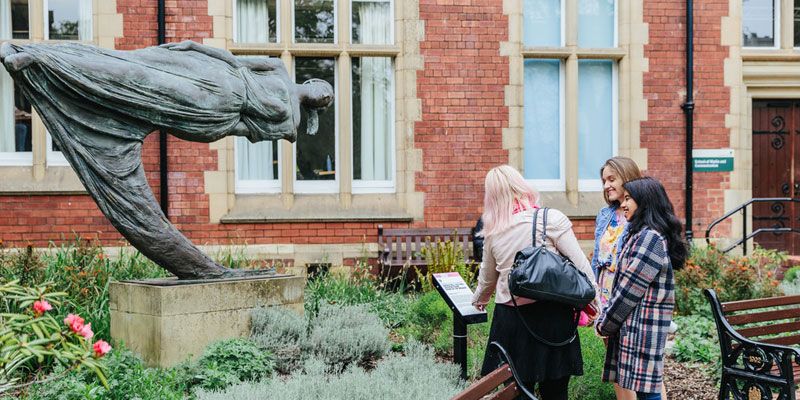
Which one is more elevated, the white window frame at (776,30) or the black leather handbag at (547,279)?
the white window frame at (776,30)

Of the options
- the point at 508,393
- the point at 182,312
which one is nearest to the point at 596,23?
the point at 182,312

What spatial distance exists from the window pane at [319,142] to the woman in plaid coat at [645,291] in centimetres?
731

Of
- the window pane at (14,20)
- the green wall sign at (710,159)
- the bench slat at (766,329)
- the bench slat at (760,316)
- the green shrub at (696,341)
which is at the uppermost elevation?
the window pane at (14,20)

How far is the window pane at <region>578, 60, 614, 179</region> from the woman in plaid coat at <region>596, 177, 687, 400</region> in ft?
24.8

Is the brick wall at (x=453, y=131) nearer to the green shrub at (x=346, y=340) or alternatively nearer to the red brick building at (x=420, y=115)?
the red brick building at (x=420, y=115)

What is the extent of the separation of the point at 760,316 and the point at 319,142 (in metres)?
7.18

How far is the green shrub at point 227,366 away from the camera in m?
5.30

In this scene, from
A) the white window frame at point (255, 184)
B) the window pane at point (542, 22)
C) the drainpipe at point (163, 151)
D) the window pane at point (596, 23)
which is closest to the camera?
the drainpipe at point (163, 151)

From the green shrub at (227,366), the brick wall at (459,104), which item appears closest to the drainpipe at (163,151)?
the brick wall at (459,104)

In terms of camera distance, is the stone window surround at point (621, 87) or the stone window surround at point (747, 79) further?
the stone window surround at point (747, 79)

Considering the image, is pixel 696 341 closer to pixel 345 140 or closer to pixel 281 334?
pixel 281 334

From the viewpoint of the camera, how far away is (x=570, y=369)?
14.6ft

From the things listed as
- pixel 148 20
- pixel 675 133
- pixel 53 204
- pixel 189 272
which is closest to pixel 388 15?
pixel 148 20

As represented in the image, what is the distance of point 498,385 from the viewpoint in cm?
306
